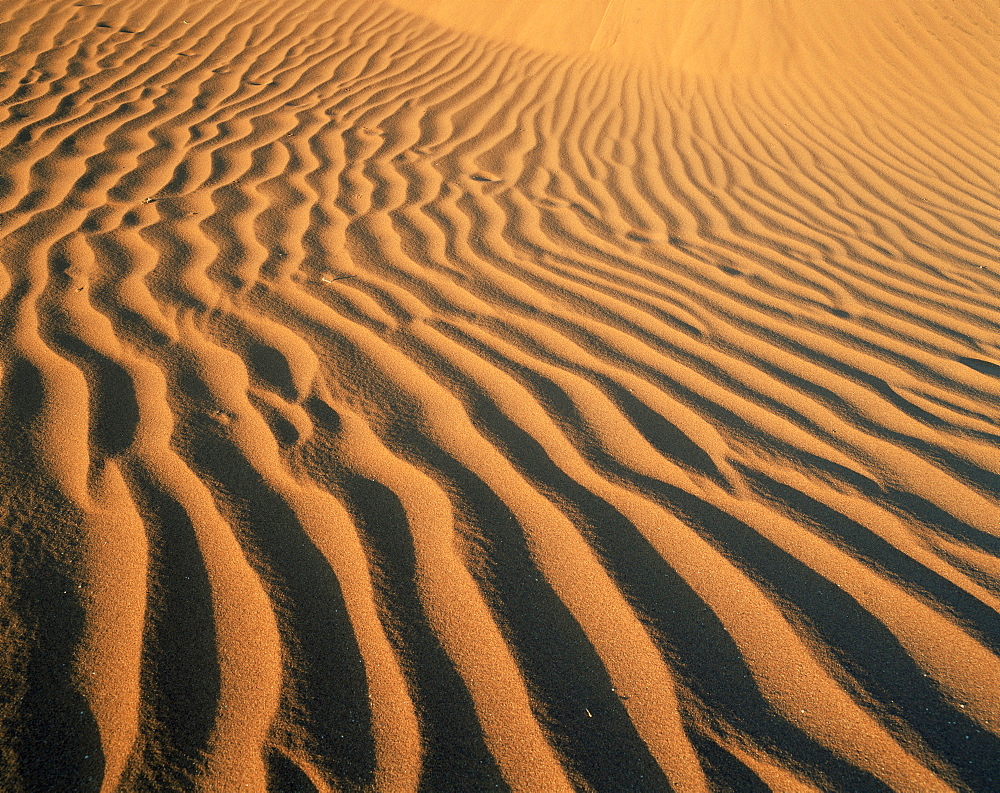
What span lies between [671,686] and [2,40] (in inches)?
256

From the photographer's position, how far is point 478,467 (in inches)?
75.5

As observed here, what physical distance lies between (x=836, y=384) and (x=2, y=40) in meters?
6.31

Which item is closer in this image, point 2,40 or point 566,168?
point 566,168

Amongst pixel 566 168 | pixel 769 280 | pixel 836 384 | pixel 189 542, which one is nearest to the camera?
pixel 189 542

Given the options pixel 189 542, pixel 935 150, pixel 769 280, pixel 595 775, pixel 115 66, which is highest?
pixel 115 66

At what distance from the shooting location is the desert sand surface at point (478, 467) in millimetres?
1326

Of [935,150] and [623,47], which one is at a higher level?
[623,47]

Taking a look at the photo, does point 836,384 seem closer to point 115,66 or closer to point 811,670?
point 811,670

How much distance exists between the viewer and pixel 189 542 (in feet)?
5.31

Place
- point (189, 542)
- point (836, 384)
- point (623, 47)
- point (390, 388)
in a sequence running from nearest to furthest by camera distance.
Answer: point (189, 542) → point (390, 388) → point (836, 384) → point (623, 47)

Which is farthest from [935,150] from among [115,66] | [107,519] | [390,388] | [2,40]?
[2,40]

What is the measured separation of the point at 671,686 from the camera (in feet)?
4.66

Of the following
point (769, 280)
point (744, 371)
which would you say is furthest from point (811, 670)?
point (769, 280)

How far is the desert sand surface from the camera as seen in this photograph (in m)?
1.33
